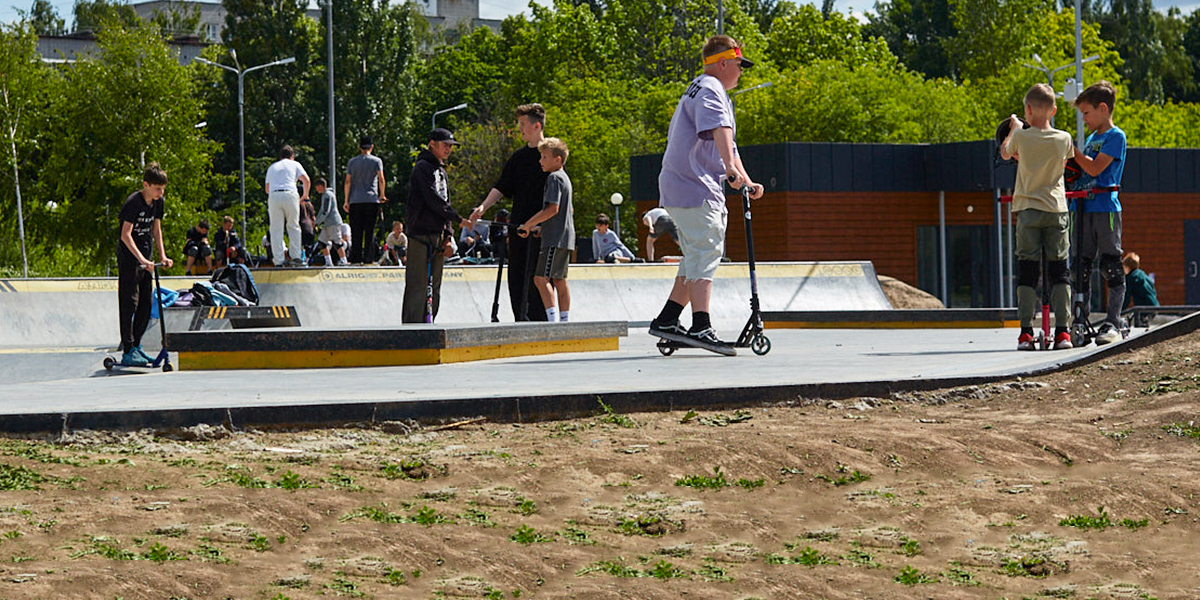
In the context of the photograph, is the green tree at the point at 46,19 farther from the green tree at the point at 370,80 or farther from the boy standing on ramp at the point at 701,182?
the boy standing on ramp at the point at 701,182

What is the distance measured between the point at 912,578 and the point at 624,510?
113 centimetres

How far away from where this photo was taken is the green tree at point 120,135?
188ft

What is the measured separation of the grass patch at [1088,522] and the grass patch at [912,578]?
80cm

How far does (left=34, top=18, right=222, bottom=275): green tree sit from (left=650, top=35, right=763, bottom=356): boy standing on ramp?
49465 millimetres

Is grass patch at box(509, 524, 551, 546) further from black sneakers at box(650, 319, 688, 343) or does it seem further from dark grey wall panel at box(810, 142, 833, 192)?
dark grey wall panel at box(810, 142, 833, 192)

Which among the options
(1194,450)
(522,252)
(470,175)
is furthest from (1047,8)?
(1194,450)

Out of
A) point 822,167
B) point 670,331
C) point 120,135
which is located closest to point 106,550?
point 670,331

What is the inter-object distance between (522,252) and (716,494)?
787 cm

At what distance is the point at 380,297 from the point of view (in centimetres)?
1923

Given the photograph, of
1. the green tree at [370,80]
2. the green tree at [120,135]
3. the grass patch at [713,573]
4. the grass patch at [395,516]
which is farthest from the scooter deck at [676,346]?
the green tree at [370,80]

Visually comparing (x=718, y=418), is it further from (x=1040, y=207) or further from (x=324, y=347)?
(x=1040, y=207)

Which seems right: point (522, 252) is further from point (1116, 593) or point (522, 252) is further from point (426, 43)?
point (426, 43)

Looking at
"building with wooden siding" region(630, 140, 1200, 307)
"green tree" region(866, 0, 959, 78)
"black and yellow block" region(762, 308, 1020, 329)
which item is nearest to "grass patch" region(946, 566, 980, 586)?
"black and yellow block" region(762, 308, 1020, 329)

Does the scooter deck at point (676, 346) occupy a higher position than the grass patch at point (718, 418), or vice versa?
the scooter deck at point (676, 346)
